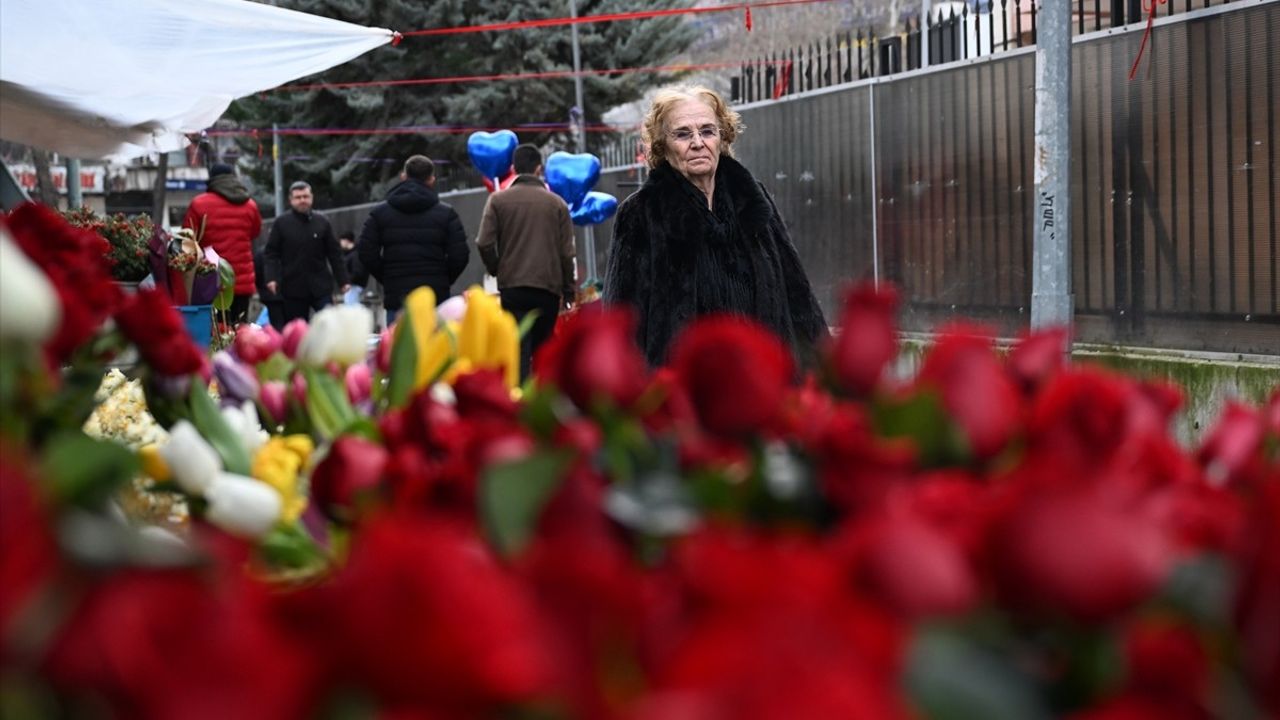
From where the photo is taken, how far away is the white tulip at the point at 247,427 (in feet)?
4.96

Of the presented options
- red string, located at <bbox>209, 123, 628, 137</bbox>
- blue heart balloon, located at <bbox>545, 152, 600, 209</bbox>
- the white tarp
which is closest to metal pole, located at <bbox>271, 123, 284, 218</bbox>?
red string, located at <bbox>209, 123, 628, 137</bbox>

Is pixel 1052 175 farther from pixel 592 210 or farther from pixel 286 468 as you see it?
pixel 286 468

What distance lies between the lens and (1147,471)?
3.42 feet

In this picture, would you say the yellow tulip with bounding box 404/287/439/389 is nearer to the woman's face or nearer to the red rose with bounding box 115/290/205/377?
the red rose with bounding box 115/290/205/377

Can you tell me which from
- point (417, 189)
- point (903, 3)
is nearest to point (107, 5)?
point (417, 189)

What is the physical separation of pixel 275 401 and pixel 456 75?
26.8 meters

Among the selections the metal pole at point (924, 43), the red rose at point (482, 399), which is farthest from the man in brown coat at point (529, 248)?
the red rose at point (482, 399)

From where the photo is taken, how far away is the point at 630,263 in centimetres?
511

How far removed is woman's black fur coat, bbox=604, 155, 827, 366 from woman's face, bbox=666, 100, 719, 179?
0.07 meters

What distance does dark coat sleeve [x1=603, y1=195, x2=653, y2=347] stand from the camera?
508 cm

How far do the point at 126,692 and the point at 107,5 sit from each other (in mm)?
6893

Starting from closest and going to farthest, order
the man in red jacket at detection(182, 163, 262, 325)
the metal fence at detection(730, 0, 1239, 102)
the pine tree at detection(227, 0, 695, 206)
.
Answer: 1. the metal fence at detection(730, 0, 1239, 102)
2. the man in red jacket at detection(182, 163, 262, 325)
3. the pine tree at detection(227, 0, 695, 206)

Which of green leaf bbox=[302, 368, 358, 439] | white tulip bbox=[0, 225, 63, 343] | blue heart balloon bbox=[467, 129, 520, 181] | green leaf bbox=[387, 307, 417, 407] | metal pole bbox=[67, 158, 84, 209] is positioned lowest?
green leaf bbox=[302, 368, 358, 439]

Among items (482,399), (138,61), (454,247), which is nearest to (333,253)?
(454,247)
